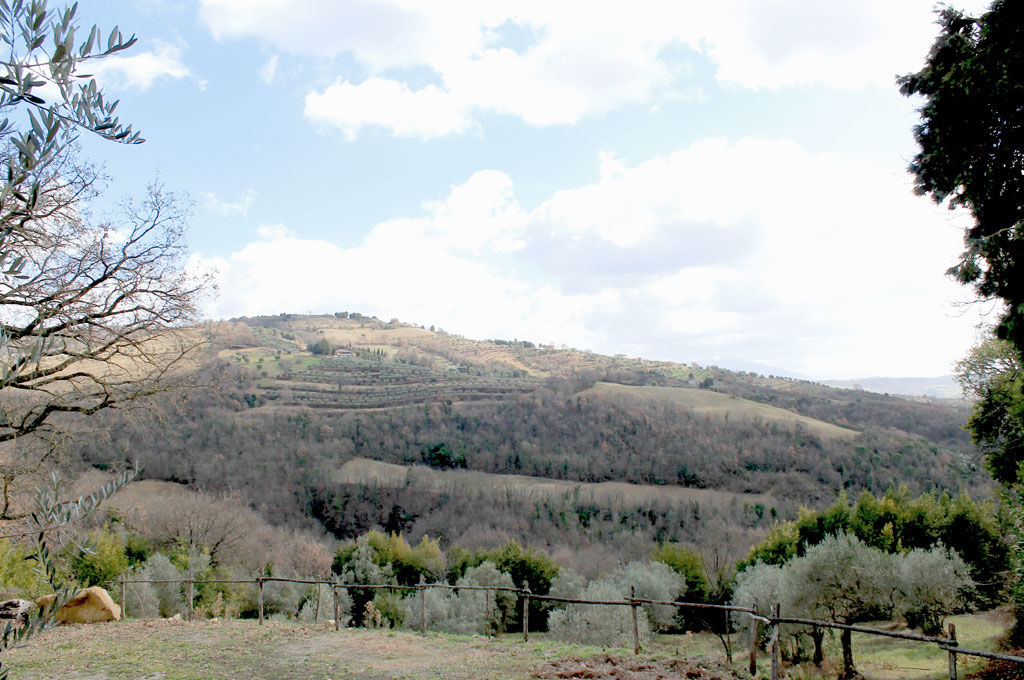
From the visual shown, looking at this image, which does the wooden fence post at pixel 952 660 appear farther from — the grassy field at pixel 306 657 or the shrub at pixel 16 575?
the shrub at pixel 16 575

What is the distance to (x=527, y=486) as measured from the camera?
208 feet

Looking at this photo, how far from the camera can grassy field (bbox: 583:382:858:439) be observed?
221 ft

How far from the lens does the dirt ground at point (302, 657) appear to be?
9000 millimetres

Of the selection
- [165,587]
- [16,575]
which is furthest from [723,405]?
[16,575]

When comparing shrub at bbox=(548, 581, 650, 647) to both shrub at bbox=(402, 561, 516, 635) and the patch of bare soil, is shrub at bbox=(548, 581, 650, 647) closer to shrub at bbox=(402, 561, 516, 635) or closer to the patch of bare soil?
shrub at bbox=(402, 561, 516, 635)

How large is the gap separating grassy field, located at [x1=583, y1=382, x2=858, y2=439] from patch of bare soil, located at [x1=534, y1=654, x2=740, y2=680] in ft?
201

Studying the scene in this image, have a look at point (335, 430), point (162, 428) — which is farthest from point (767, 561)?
point (335, 430)

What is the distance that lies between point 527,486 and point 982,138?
2179 inches

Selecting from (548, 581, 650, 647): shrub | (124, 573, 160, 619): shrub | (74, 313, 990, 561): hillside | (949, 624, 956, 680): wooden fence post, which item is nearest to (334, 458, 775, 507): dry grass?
(74, 313, 990, 561): hillside

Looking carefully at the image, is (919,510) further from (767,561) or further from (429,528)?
(429,528)

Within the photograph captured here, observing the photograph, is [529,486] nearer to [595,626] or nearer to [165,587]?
[595,626]

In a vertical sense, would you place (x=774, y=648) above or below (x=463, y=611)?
above

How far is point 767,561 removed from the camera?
3020cm

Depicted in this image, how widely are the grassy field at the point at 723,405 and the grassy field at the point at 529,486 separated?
12875 millimetres
